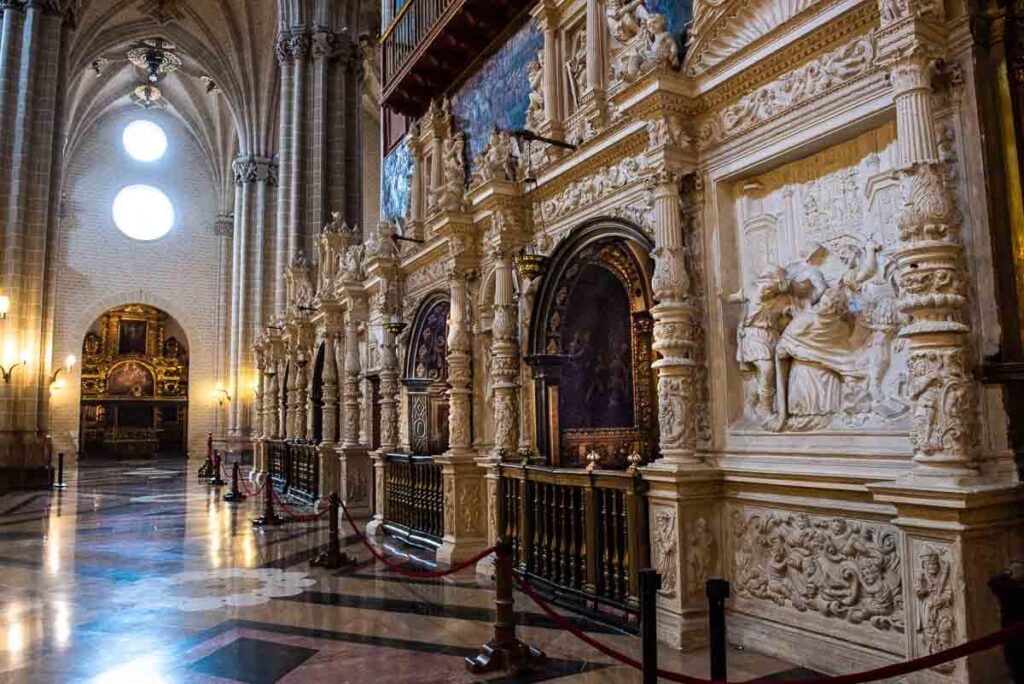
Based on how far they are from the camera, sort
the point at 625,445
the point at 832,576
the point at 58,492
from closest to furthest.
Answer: the point at 832,576 → the point at 625,445 → the point at 58,492

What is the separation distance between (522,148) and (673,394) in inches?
166

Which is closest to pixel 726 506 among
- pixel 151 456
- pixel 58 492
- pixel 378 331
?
pixel 378 331

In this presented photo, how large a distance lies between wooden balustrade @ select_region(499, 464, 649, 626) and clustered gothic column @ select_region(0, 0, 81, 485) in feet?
52.2

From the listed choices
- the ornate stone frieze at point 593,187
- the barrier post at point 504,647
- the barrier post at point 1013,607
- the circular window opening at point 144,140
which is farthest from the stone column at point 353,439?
the circular window opening at point 144,140

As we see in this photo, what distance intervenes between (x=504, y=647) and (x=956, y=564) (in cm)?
264

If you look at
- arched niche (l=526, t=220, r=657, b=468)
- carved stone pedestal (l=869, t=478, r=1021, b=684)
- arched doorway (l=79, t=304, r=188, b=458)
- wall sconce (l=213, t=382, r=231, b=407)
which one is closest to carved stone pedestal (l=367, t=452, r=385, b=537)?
arched niche (l=526, t=220, r=657, b=468)

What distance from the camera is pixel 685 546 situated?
17.7 ft

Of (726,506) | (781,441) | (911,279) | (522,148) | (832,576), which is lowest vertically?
(832,576)

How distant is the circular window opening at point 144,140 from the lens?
3572 centimetres

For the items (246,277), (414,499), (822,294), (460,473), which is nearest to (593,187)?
(822,294)

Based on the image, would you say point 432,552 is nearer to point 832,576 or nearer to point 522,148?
point 522,148

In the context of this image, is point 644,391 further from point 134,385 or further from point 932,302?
point 134,385

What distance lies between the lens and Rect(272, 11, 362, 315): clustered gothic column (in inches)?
784

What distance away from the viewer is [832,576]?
15.6 feet
